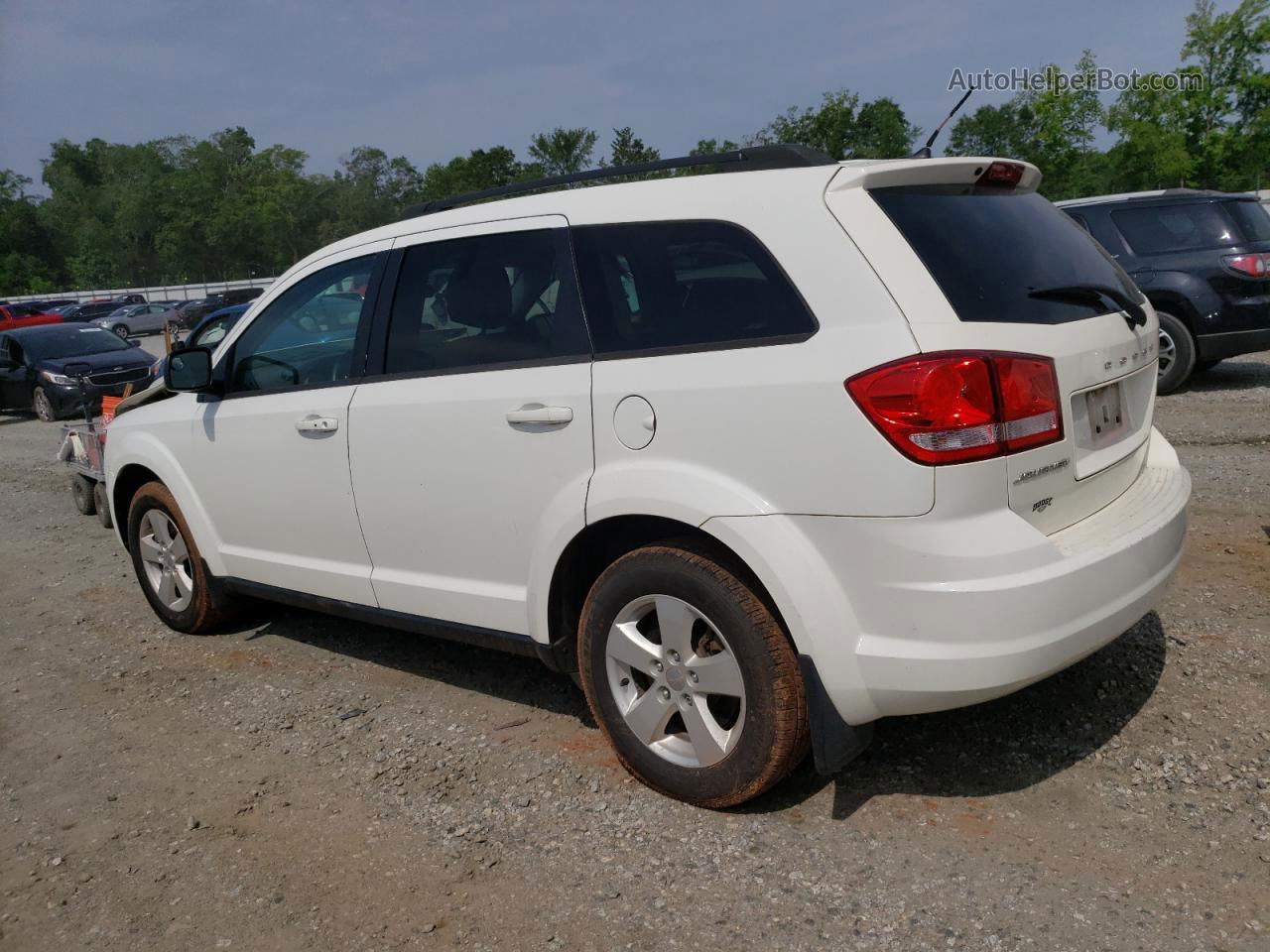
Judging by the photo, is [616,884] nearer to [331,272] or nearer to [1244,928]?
[1244,928]

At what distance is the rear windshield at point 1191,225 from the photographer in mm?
9727

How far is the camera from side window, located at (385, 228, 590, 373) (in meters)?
3.53

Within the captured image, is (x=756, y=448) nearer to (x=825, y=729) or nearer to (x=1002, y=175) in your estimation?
(x=825, y=729)

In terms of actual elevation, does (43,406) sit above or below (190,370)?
below

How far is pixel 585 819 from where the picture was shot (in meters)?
3.32

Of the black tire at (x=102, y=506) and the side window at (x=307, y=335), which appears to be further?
the black tire at (x=102, y=506)

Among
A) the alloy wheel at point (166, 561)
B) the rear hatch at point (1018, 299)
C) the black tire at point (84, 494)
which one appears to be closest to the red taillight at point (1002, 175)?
the rear hatch at point (1018, 299)

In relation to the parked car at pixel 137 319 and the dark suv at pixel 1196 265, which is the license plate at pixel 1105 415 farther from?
the parked car at pixel 137 319

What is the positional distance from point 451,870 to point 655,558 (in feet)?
3.58

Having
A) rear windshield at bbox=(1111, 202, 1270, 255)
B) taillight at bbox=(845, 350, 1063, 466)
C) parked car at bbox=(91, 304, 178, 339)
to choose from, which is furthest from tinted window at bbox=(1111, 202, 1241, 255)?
parked car at bbox=(91, 304, 178, 339)

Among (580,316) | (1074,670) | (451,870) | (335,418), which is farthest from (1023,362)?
(335,418)

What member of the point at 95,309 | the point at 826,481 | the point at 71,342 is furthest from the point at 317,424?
the point at 95,309

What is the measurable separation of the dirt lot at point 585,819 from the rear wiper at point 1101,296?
53.0 inches

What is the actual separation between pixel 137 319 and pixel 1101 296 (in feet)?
174
